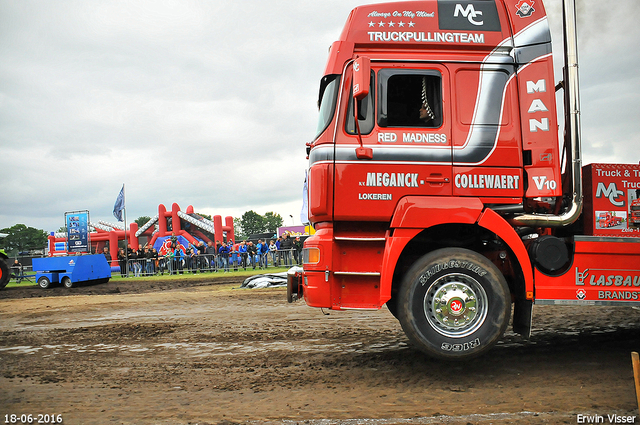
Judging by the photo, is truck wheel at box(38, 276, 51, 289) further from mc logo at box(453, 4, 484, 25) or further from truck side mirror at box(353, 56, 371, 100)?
mc logo at box(453, 4, 484, 25)

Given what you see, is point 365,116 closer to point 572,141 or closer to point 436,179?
point 436,179

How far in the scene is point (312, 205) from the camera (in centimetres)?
491

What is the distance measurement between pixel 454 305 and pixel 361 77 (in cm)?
233

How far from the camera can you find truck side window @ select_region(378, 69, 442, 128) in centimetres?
480

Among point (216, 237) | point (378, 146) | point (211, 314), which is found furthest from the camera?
point (216, 237)

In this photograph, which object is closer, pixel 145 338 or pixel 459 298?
pixel 459 298

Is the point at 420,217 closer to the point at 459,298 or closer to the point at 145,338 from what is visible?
the point at 459,298

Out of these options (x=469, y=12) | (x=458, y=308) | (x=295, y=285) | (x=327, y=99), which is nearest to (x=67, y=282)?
(x=295, y=285)

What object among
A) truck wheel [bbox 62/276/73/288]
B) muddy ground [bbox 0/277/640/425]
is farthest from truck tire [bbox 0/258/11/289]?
muddy ground [bbox 0/277/640/425]

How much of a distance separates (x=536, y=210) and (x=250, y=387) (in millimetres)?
3390

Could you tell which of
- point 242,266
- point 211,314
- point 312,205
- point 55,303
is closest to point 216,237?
point 242,266

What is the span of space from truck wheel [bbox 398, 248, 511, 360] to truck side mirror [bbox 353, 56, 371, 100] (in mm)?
1692

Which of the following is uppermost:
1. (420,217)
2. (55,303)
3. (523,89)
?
(523,89)

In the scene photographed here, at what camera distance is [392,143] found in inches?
185
